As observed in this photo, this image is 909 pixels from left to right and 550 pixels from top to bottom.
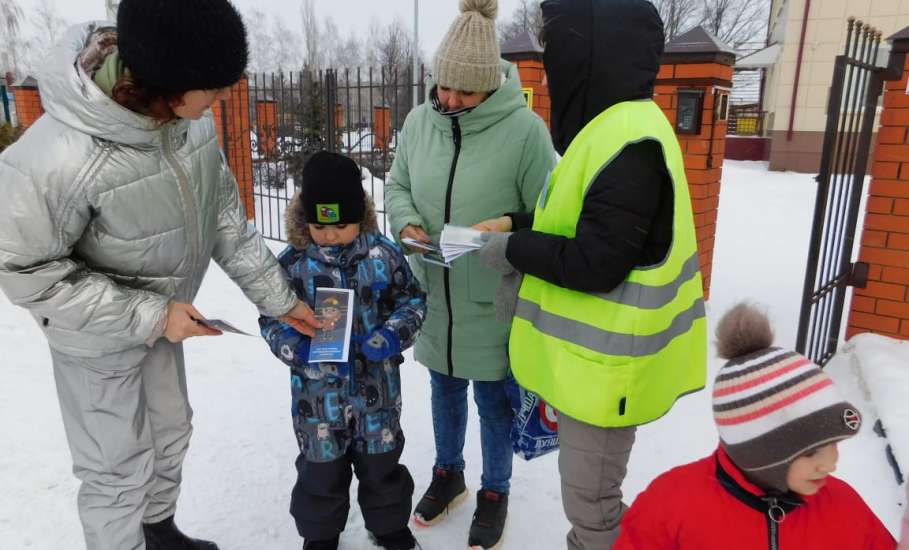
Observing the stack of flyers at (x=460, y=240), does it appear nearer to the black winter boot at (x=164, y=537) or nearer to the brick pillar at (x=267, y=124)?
the black winter boot at (x=164, y=537)

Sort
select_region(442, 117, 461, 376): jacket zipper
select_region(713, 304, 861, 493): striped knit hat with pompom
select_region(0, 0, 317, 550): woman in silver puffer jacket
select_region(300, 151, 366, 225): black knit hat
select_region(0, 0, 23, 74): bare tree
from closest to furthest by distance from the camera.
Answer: select_region(713, 304, 861, 493): striped knit hat with pompom
select_region(0, 0, 317, 550): woman in silver puffer jacket
select_region(300, 151, 366, 225): black knit hat
select_region(442, 117, 461, 376): jacket zipper
select_region(0, 0, 23, 74): bare tree

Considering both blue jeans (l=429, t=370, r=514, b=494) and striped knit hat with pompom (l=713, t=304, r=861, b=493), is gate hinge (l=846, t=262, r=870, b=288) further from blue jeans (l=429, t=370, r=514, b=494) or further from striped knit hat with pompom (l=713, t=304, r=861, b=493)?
striped knit hat with pompom (l=713, t=304, r=861, b=493)

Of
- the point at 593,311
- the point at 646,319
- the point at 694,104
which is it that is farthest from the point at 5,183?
the point at 694,104

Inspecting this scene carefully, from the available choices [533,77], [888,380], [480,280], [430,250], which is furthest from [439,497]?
[533,77]

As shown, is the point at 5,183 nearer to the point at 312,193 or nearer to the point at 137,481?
the point at 312,193

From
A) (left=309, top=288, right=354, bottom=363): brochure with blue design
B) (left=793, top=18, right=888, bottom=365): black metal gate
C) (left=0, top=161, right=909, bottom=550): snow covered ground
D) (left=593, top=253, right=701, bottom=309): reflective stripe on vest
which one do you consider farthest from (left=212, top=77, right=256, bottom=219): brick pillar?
(left=593, top=253, right=701, bottom=309): reflective stripe on vest

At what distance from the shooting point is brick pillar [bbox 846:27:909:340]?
339 centimetres

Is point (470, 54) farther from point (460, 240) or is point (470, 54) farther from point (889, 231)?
point (889, 231)

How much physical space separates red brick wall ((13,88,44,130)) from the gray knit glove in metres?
11.9

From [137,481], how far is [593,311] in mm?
1470

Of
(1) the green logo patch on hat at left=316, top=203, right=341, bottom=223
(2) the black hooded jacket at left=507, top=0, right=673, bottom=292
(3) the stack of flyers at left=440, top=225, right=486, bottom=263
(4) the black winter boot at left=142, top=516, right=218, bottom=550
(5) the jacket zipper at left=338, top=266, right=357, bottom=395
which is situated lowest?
(4) the black winter boot at left=142, top=516, right=218, bottom=550

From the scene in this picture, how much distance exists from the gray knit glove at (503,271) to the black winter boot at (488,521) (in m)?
0.96

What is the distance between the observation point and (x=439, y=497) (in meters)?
2.60

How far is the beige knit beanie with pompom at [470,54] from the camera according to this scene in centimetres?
210
